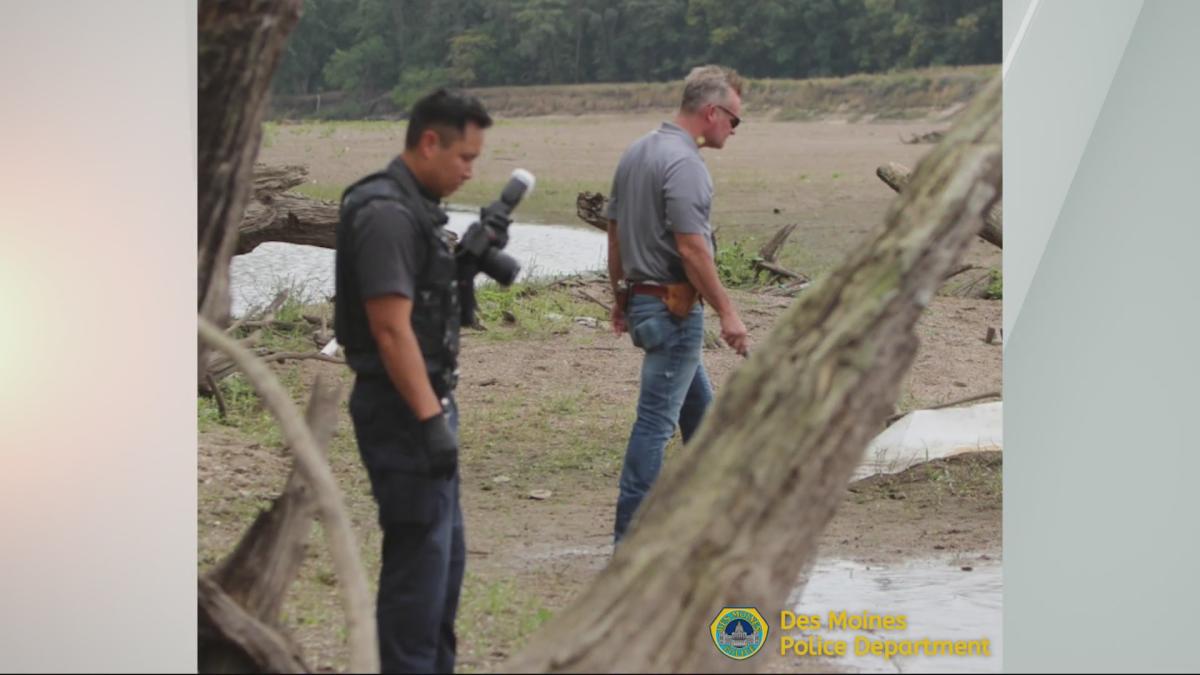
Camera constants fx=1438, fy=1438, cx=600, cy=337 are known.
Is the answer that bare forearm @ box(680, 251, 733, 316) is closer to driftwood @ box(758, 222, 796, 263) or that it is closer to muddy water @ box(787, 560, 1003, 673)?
driftwood @ box(758, 222, 796, 263)

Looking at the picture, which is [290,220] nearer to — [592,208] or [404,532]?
[592,208]

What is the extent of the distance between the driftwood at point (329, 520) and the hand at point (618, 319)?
2.96 feet

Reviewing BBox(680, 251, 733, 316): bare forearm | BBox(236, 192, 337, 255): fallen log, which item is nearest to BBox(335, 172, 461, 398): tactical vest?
BBox(236, 192, 337, 255): fallen log

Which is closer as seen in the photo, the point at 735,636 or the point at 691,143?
the point at 735,636

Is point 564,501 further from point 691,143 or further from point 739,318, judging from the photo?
point 691,143

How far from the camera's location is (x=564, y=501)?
4125 mm

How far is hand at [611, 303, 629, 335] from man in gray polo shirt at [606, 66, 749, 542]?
2cm

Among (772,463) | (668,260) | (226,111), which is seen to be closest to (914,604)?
(772,463)

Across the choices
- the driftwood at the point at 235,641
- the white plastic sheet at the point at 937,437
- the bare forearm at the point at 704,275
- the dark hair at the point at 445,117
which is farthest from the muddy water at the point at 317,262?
the white plastic sheet at the point at 937,437

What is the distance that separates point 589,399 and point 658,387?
1.06 ft

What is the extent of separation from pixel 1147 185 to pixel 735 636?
6.57ft

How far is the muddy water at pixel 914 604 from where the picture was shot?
3.83m

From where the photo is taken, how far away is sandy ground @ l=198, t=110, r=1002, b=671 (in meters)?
3.92

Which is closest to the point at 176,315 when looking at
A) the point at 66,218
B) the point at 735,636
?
the point at 66,218
